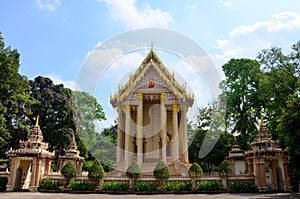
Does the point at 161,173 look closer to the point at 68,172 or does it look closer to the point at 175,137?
the point at 68,172

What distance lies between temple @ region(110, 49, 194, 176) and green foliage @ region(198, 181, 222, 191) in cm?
551

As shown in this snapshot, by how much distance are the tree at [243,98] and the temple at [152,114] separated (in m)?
7.77

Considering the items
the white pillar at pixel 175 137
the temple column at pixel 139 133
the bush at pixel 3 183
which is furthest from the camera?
the white pillar at pixel 175 137

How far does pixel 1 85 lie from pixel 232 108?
2233 centimetres

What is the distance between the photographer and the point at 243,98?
96.2 ft

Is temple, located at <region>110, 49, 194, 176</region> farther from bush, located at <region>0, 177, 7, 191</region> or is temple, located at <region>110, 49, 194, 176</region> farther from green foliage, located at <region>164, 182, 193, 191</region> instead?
bush, located at <region>0, 177, 7, 191</region>

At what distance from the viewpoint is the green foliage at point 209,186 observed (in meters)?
16.0

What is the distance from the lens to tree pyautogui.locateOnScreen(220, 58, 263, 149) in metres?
28.1

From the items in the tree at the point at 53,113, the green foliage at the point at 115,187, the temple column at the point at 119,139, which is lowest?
the green foliage at the point at 115,187

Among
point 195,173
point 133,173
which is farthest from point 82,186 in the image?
point 195,173

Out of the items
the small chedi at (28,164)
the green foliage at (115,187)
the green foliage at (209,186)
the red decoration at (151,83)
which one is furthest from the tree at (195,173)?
the small chedi at (28,164)

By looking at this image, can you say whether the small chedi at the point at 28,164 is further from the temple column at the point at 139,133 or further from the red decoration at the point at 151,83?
the red decoration at the point at 151,83

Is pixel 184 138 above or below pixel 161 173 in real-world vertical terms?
above

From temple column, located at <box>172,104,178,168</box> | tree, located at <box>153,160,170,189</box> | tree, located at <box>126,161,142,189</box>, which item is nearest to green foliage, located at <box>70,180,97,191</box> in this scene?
tree, located at <box>126,161,142,189</box>
